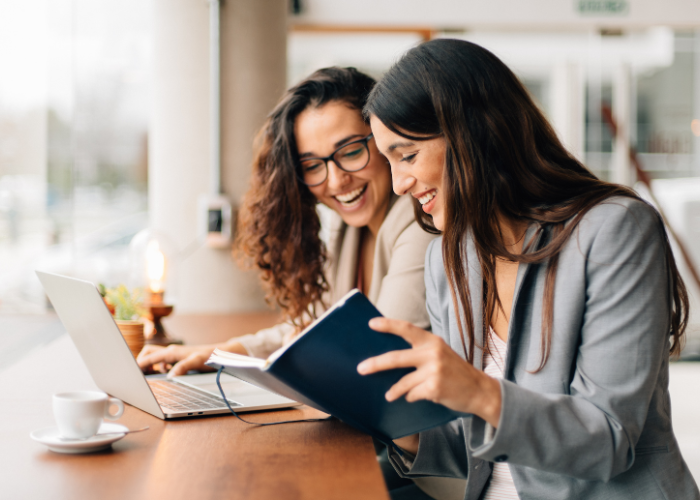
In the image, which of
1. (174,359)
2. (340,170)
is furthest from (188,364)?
(340,170)

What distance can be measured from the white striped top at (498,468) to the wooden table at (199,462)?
300 millimetres

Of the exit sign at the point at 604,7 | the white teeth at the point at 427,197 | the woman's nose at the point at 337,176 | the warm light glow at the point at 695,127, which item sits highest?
the exit sign at the point at 604,7

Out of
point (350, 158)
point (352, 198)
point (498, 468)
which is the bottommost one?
point (498, 468)

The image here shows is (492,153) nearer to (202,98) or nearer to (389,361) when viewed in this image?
(389,361)

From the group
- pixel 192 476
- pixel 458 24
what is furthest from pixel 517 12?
pixel 192 476

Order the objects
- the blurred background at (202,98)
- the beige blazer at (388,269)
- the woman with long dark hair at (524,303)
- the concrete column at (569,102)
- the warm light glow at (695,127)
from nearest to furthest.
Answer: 1. the woman with long dark hair at (524,303)
2. the beige blazer at (388,269)
3. the blurred background at (202,98)
4. the concrete column at (569,102)
5. the warm light glow at (695,127)

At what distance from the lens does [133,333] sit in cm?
156

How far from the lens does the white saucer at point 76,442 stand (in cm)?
91

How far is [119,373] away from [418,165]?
25.4 inches

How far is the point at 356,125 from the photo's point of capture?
64.5 inches

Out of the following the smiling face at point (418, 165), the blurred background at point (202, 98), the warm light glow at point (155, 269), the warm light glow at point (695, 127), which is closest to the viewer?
the smiling face at point (418, 165)

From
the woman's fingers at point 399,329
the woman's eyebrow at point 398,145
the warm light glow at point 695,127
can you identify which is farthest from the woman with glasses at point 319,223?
the warm light glow at point 695,127

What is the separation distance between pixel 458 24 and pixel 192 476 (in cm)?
345

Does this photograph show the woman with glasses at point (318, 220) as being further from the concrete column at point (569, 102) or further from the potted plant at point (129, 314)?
the concrete column at point (569, 102)
